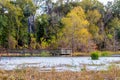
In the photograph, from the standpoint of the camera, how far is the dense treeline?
53656 mm

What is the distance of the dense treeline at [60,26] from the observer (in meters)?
53.7

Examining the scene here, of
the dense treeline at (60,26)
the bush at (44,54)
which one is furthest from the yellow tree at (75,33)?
the bush at (44,54)

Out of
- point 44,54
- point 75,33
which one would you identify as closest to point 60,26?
point 75,33

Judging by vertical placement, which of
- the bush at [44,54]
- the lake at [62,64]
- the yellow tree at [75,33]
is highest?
the lake at [62,64]

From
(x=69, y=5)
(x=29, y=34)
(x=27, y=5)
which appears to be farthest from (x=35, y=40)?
(x=69, y=5)

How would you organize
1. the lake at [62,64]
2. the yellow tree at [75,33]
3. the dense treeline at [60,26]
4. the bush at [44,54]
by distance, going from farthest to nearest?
the dense treeline at [60,26], the yellow tree at [75,33], the bush at [44,54], the lake at [62,64]

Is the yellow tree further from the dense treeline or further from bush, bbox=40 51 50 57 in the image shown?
bush, bbox=40 51 50 57

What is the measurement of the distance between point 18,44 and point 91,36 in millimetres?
12577

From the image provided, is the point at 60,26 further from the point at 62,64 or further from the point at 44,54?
the point at 62,64

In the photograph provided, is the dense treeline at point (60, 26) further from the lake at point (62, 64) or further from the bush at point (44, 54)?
the lake at point (62, 64)

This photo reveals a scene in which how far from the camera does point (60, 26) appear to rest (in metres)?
59.7

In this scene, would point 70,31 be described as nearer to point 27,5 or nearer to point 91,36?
point 91,36

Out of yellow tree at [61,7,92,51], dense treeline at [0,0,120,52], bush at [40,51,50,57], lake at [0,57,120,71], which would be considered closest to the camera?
lake at [0,57,120,71]

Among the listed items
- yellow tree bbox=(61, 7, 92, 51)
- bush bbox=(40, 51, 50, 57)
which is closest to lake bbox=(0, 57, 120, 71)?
bush bbox=(40, 51, 50, 57)
